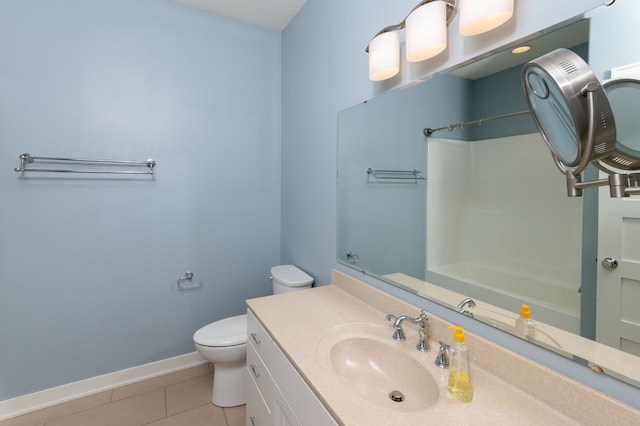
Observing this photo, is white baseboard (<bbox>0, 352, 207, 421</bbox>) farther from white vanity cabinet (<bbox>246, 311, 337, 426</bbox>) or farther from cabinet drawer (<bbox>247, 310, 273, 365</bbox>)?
cabinet drawer (<bbox>247, 310, 273, 365</bbox>)

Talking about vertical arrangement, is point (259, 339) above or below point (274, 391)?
above

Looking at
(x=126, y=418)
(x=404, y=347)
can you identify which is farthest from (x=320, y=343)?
(x=126, y=418)

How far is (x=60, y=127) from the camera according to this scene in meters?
1.79

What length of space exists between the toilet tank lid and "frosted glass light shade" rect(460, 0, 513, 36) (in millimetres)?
1503

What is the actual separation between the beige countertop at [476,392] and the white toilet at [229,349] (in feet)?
2.12

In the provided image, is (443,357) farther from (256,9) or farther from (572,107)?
(256,9)

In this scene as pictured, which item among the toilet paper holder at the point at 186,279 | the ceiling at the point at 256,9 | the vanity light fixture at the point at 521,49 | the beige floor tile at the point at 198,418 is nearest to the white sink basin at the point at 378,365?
the vanity light fixture at the point at 521,49

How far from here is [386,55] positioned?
123 centimetres

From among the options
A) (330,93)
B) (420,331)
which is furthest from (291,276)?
(330,93)

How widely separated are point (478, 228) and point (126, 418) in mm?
2125

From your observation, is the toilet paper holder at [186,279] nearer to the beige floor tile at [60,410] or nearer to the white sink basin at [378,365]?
the beige floor tile at [60,410]

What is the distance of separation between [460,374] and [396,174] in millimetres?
880

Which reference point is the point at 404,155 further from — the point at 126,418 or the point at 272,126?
the point at 126,418

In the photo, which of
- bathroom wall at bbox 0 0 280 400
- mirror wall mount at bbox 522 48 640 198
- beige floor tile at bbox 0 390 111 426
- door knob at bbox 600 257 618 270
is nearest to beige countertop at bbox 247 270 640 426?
door knob at bbox 600 257 618 270
